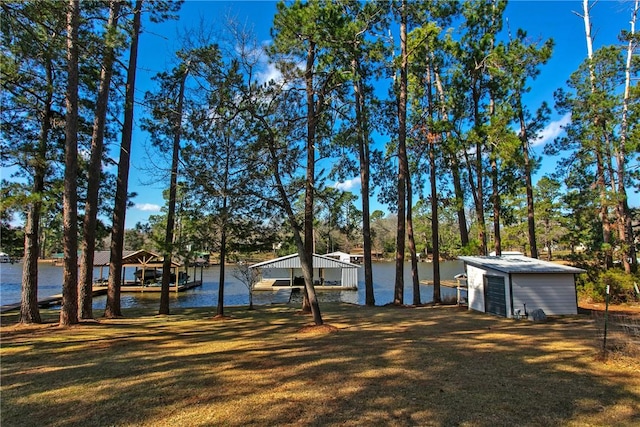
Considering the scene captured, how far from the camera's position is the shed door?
11.9m

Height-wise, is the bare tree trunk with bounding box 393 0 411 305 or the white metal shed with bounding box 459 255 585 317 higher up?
the bare tree trunk with bounding box 393 0 411 305

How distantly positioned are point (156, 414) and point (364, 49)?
40.0 feet

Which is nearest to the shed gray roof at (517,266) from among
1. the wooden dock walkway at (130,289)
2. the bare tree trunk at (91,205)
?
the bare tree trunk at (91,205)

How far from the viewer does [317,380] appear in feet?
15.6

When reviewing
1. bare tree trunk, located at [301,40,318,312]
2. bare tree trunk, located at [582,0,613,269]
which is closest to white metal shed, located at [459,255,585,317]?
bare tree trunk, located at [582,0,613,269]

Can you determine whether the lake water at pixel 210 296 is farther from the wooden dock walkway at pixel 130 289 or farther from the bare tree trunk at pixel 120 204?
the bare tree trunk at pixel 120 204

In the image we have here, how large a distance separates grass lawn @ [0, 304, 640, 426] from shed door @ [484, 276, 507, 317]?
3.78 metres

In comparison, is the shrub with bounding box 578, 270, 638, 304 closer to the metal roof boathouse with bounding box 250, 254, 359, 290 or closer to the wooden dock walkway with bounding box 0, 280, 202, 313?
the metal roof boathouse with bounding box 250, 254, 359, 290

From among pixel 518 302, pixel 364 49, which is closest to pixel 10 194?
pixel 364 49

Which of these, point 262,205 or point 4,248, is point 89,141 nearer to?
point 4,248

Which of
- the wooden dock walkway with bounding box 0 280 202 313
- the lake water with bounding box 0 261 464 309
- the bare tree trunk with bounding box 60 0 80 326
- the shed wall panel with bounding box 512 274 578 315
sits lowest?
the lake water with bounding box 0 261 464 309

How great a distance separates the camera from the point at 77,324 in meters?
9.27

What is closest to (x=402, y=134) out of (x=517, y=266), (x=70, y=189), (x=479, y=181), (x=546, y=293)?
(x=479, y=181)

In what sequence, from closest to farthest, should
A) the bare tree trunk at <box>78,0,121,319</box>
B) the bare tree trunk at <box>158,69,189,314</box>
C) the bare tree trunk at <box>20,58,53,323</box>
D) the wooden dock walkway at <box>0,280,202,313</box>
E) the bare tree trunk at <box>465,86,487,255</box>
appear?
the bare tree trunk at <box>20,58,53,323</box>
the bare tree trunk at <box>78,0,121,319</box>
the bare tree trunk at <box>158,69,189,314</box>
the bare tree trunk at <box>465,86,487,255</box>
the wooden dock walkway at <box>0,280,202,313</box>
